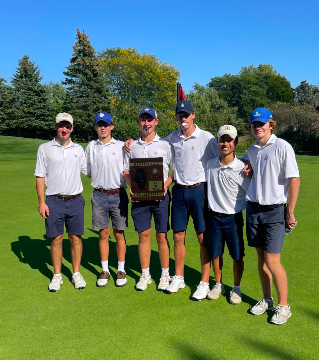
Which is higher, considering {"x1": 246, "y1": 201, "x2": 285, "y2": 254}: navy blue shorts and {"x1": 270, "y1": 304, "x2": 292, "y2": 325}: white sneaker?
{"x1": 246, "y1": 201, "x2": 285, "y2": 254}: navy blue shorts

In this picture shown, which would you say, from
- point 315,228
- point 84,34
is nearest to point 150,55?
point 84,34

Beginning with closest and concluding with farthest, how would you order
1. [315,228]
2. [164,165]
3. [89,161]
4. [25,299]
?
[25,299] < [164,165] < [89,161] < [315,228]

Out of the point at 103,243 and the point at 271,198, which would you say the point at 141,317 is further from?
the point at 271,198

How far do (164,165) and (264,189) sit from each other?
1.39 meters

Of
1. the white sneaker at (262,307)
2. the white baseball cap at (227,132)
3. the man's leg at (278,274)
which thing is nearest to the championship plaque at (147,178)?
Result: the white baseball cap at (227,132)

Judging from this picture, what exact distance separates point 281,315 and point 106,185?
8.32 feet

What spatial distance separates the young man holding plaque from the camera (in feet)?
15.4

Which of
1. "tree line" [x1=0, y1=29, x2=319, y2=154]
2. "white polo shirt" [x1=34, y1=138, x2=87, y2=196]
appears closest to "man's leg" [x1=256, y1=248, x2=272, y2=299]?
"white polo shirt" [x1=34, y1=138, x2=87, y2=196]

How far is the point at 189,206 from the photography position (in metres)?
4.57

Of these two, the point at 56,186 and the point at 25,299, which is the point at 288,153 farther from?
the point at 25,299

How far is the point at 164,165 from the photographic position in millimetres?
4754

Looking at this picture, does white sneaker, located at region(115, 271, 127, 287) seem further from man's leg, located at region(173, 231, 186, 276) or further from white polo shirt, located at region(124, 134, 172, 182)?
white polo shirt, located at region(124, 134, 172, 182)

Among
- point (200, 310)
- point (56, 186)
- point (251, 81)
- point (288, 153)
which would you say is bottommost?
point (200, 310)

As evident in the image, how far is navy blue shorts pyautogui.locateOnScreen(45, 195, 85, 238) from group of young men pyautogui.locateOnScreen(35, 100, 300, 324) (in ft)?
0.04
